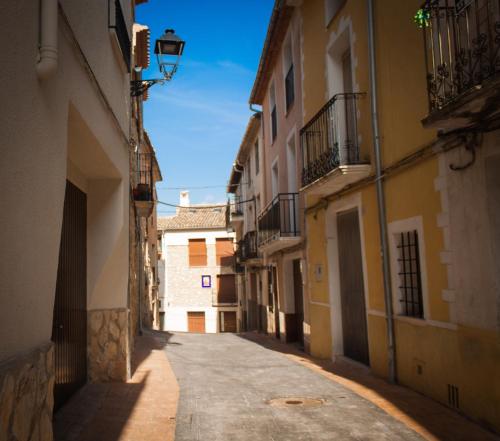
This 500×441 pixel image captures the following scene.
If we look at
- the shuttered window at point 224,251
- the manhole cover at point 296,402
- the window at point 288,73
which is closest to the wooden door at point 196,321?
the shuttered window at point 224,251

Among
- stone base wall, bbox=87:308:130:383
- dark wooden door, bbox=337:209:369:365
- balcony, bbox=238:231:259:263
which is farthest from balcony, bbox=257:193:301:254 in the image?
stone base wall, bbox=87:308:130:383

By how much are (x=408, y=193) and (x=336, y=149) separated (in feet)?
7.45

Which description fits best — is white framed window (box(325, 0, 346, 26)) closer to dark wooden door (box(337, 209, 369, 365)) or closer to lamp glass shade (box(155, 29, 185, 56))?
lamp glass shade (box(155, 29, 185, 56))

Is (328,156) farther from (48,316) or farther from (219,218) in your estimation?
(219,218)

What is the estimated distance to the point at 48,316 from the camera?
12.6 feet

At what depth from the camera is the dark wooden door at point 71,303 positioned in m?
6.39

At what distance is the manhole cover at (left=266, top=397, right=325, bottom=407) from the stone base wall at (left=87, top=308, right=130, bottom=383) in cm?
232

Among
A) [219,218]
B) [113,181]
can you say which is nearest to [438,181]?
[113,181]

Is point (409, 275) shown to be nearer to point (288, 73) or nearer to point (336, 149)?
point (336, 149)

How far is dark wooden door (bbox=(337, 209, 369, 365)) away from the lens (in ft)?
32.5

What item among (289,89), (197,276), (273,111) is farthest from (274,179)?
(197,276)

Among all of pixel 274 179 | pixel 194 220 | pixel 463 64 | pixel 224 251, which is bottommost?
pixel 463 64

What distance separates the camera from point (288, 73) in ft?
49.2

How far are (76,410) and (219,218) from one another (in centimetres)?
3392
